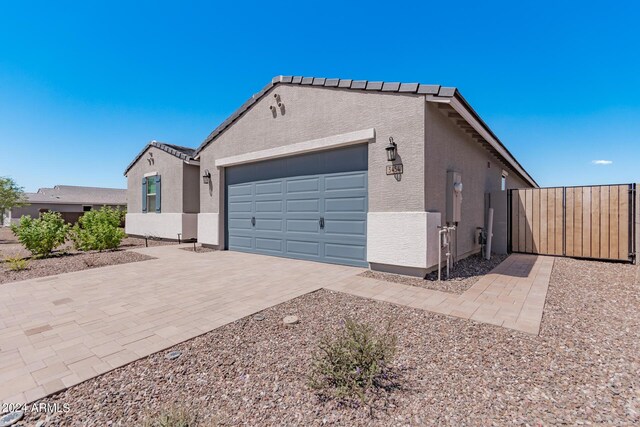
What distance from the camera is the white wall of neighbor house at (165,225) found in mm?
11711

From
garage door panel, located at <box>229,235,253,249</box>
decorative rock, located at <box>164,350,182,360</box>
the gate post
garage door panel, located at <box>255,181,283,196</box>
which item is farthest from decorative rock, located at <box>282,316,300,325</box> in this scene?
the gate post

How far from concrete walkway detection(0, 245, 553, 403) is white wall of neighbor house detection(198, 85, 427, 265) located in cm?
138

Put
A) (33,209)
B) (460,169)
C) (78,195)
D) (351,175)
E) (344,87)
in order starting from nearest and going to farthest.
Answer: (344,87) → (351,175) → (460,169) → (33,209) → (78,195)

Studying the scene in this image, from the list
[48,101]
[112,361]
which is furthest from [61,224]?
[112,361]

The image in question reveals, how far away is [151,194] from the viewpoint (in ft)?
44.6

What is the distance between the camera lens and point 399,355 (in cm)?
267

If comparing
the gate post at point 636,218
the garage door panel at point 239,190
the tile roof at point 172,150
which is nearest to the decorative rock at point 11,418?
the garage door panel at point 239,190

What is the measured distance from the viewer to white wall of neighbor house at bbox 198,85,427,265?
18.0ft

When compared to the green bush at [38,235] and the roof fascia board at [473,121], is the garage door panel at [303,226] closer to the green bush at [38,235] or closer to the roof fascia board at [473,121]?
the roof fascia board at [473,121]

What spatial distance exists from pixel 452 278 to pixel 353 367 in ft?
14.2

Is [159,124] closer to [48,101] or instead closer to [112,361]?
[48,101]

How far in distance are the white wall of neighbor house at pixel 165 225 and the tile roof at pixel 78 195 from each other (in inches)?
859

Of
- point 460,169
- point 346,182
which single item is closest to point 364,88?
point 346,182

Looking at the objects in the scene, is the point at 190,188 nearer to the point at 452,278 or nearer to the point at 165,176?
the point at 165,176
